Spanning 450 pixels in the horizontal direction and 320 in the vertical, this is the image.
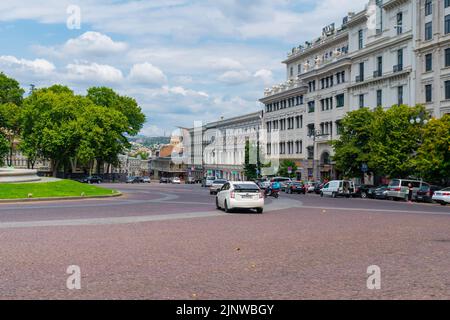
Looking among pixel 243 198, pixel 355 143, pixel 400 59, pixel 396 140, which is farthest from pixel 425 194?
pixel 400 59

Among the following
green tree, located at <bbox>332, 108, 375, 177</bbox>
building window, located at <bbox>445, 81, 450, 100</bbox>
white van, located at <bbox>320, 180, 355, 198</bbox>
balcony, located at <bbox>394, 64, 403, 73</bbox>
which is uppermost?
balcony, located at <bbox>394, 64, 403, 73</bbox>

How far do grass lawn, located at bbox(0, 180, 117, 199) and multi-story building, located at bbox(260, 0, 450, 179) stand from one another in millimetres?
33714

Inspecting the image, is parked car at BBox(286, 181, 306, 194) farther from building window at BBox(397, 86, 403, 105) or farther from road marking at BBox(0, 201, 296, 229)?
road marking at BBox(0, 201, 296, 229)

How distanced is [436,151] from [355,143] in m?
14.3

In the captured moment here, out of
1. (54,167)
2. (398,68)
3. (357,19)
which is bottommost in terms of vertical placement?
(54,167)

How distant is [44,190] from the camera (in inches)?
1481

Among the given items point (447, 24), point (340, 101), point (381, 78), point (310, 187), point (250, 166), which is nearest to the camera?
point (447, 24)

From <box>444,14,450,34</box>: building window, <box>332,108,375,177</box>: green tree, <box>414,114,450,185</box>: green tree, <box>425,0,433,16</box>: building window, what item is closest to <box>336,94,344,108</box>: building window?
<box>332,108,375,177</box>: green tree

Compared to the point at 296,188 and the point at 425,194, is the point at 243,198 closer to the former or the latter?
the point at 425,194

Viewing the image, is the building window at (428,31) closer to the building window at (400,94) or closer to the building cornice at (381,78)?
the building cornice at (381,78)

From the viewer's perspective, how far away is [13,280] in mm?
9305

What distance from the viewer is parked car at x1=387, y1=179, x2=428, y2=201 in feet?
152

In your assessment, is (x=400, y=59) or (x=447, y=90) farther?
(x=400, y=59)
